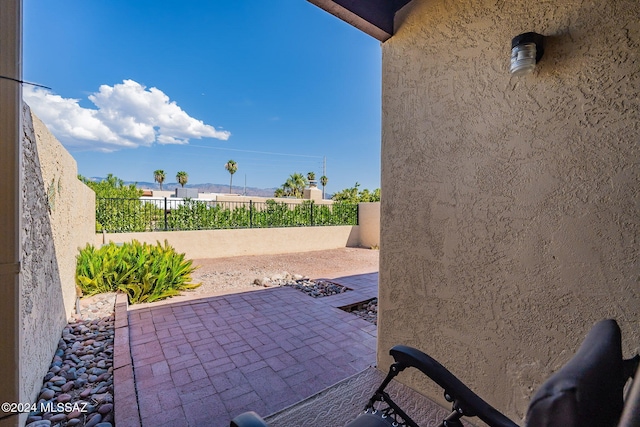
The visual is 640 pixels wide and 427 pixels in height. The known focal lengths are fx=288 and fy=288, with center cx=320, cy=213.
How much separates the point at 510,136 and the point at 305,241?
10.4m

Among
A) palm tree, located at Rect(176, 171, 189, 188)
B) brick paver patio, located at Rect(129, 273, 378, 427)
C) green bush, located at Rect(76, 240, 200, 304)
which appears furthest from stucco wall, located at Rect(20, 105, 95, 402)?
palm tree, located at Rect(176, 171, 189, 188)

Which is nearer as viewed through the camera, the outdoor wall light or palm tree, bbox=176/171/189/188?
the outdoor wall light

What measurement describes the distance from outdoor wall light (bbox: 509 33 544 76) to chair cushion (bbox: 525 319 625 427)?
1.82 metres

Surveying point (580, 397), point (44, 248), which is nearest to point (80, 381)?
point (44, 248)

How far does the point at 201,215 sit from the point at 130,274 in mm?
4840

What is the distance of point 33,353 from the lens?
2533 mm

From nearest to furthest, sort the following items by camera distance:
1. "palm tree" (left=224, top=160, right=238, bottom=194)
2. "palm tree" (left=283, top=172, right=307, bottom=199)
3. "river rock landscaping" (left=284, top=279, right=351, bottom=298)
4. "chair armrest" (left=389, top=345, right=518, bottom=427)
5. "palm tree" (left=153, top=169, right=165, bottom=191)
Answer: "chair armrest" (left=389, top=345, right=518, bottom=427)
"river rock landscaping" (left=284, top=279, right=351, bottom=298)
"palm tree" (left=283, top=172, right=307, bottom=199)
"palm tree" (left=153, top=169, right=165, bottom=191)
"palm tree" (left=224, top=160, right=238, bottom=194)

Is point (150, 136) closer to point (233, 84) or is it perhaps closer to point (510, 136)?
point (233, 84)

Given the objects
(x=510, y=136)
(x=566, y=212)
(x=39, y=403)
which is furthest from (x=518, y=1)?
(x=39, y=403)

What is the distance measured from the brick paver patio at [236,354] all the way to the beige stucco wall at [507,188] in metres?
0.90

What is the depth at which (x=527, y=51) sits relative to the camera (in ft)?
6.18

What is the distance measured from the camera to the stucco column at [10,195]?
1.58 metres

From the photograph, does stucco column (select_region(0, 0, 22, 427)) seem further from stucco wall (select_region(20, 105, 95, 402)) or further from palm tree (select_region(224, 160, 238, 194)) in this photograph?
palm tree (select_region(224, 160, 238, 194))

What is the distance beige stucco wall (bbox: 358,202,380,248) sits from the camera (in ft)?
43.5
